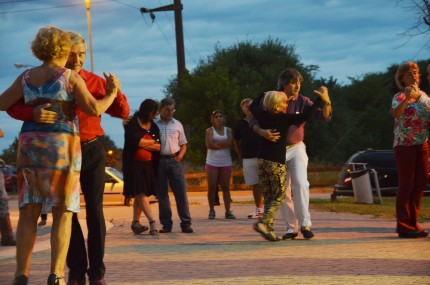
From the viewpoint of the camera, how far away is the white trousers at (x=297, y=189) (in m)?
11.2

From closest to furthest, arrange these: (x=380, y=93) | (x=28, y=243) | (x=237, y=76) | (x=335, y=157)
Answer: (x=28, y=243)
(x=237, y=76)
(x=335, y=157)
(x=380, y=93)

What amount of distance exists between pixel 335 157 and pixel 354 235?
170 ft

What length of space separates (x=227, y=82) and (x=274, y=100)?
34.4m

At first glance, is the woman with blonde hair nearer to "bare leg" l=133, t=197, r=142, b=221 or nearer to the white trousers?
the white trousers

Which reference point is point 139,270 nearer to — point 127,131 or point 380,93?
point 127,131

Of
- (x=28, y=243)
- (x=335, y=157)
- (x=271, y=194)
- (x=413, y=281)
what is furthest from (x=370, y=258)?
(x=335, y=157)

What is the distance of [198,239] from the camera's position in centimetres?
1195

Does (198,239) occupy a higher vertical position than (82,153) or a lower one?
lower

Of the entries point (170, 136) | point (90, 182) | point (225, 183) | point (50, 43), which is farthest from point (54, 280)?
point (225, 183)

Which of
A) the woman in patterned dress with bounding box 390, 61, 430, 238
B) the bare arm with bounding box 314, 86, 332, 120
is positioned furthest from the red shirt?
the woman in patterned dress with bounding box 390, 61, 430, 238

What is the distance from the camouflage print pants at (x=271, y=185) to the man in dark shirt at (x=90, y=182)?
4.00 meters

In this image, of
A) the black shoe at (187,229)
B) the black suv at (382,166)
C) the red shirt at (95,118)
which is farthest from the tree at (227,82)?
the red shirt at (95,118)

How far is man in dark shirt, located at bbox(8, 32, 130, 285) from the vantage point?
280 inches

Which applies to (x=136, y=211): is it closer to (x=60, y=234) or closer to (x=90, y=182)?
(x=90, y=182)
